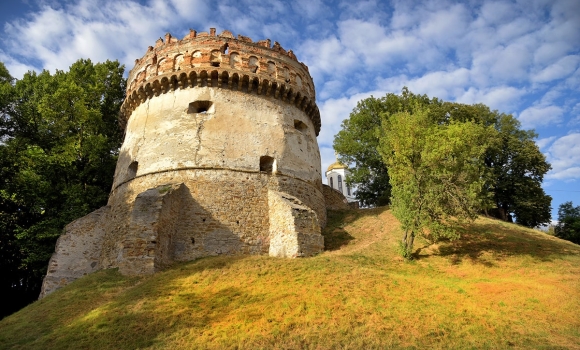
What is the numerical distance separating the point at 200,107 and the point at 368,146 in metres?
12.5

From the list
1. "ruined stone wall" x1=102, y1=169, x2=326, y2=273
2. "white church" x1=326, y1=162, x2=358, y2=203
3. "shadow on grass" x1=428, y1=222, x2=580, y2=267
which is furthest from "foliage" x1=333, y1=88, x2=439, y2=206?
"white church" x1=326, y1=162, x2=358, y2=203

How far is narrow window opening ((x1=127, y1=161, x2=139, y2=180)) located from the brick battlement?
3241 millimetres

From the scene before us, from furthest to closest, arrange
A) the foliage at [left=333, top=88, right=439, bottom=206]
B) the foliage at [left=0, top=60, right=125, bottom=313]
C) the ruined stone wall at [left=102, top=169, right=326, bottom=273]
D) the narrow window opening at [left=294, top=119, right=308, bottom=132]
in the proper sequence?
the foliage at [left=333, top=88, right=439, bottom=206], the narrow window opening at [left=294, top=119, right=308, bottom=132], the foliage at [left=0, top=60, right=125, bottom=313], the ruined stone wall at [left=102, top=169, right=326, bottom=273]

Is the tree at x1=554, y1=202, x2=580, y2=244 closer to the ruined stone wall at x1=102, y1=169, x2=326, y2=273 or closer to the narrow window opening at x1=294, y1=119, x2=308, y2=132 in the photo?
the narrow window opening at x1=294, y1=119, x2=308, y2=132

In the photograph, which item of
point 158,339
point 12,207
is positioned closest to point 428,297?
point 158,339

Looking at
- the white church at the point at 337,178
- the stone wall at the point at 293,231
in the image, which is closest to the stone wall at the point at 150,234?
the stone wall at the point at 293,231

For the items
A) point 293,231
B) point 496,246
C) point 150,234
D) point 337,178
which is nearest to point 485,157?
point 496,246

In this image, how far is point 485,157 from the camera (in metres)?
25.3

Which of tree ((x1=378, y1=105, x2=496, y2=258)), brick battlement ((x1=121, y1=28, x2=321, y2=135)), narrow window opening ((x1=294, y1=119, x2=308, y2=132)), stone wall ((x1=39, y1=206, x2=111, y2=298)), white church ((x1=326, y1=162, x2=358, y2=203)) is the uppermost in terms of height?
white church ((x1=326, y1=162, x2=358, y2=203))

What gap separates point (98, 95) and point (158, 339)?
15.9 metres

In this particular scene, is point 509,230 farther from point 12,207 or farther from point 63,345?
point 12,207

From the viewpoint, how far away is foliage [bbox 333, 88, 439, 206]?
24.5 metres

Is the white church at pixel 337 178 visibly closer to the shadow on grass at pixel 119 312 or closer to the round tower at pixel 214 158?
the round tower at pixel 214 158

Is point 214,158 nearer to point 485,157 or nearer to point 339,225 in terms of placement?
point 339,225
